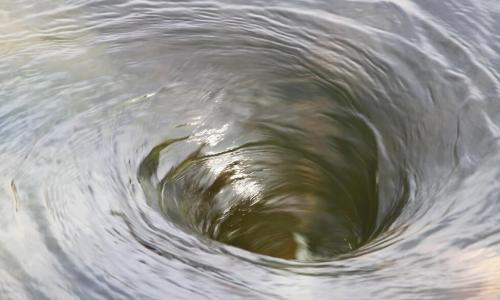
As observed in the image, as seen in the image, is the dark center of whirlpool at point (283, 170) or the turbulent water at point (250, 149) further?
the dark center of whirlpool at point (283, 170)

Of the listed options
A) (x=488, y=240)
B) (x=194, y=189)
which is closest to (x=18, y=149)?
(x=194, y=189)

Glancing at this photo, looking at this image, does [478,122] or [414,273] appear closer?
[414,273]

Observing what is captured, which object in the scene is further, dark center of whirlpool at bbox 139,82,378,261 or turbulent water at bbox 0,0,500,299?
dark center of whirlpool at bbox 139,82,378,261

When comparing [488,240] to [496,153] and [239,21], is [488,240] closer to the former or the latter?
[496,153]

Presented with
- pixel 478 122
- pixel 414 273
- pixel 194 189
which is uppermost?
pixel 478 122
